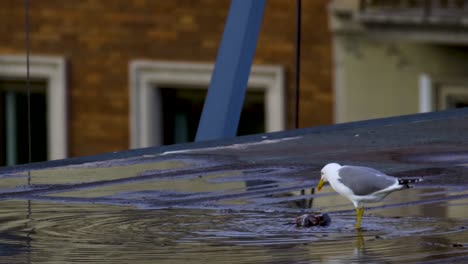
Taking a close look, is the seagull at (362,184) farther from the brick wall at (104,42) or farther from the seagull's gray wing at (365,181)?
the brick wall at (104,42)

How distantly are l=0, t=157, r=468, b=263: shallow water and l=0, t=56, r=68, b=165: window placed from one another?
44.0 feet

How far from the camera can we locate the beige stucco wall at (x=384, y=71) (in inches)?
704

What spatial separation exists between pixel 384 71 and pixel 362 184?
13.0m

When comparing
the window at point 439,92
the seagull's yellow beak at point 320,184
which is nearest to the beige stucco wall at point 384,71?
the window at point 439,92

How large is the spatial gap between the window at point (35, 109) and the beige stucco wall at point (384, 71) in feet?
9.72

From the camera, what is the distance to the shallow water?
4.77 m

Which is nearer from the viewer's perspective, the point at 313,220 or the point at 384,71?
the point at 313,220

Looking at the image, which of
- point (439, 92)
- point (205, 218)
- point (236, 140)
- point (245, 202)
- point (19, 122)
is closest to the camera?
point (205, 218)

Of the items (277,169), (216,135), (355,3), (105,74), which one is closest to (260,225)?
(277,169)

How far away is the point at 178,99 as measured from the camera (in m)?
20.2

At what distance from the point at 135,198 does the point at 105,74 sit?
13.8 metres

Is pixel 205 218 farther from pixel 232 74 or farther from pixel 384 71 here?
pixel 384 71

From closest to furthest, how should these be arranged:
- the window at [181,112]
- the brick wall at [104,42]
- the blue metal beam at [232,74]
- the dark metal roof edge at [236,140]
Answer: the dark metal roof edge at [236,140]
the blue metal beam at [232,74]
the brick wall at [104,42]
the window at [181,112]

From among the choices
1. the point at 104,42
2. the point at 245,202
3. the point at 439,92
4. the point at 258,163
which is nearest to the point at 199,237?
the point at 245,202
